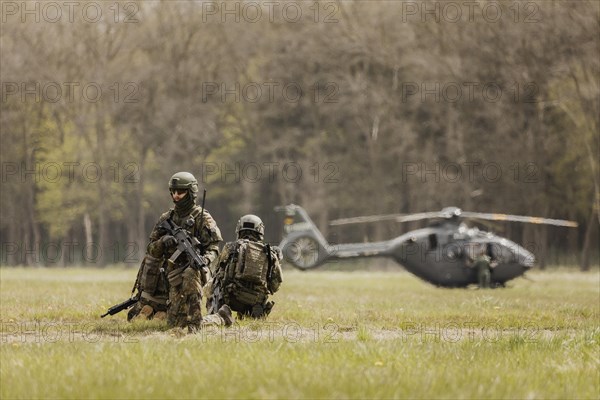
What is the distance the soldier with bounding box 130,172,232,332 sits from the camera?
1281cm

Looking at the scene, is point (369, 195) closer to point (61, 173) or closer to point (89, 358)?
point (61, 173)

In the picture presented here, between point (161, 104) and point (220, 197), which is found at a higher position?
point (161, 104)

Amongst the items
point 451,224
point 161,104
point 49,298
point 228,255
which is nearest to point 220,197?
point 161,104

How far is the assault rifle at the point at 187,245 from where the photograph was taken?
12633 mm

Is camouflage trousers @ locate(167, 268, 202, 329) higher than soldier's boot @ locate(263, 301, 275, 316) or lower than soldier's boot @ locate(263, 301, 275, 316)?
higher

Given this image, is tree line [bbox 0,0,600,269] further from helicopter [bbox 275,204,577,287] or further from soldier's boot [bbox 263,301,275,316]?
soldier's boot [bbox 263,301,275,316]

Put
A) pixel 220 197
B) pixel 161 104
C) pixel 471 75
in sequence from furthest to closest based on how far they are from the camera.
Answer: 1. pixel 220 197
2. pixel 161 104
3. pixel 471 75

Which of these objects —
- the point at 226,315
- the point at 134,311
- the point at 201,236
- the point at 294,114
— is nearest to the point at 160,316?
the point at 134,311

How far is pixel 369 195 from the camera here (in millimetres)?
54250

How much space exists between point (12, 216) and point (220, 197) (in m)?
12.2

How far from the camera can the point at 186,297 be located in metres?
12.8

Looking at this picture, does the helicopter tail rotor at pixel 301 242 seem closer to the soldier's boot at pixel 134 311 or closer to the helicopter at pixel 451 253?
the helicopter at pixel 451 253

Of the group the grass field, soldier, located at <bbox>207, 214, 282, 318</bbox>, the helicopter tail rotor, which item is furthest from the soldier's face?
the helicopter tail rotor

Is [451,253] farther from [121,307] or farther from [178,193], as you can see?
[178,193]
